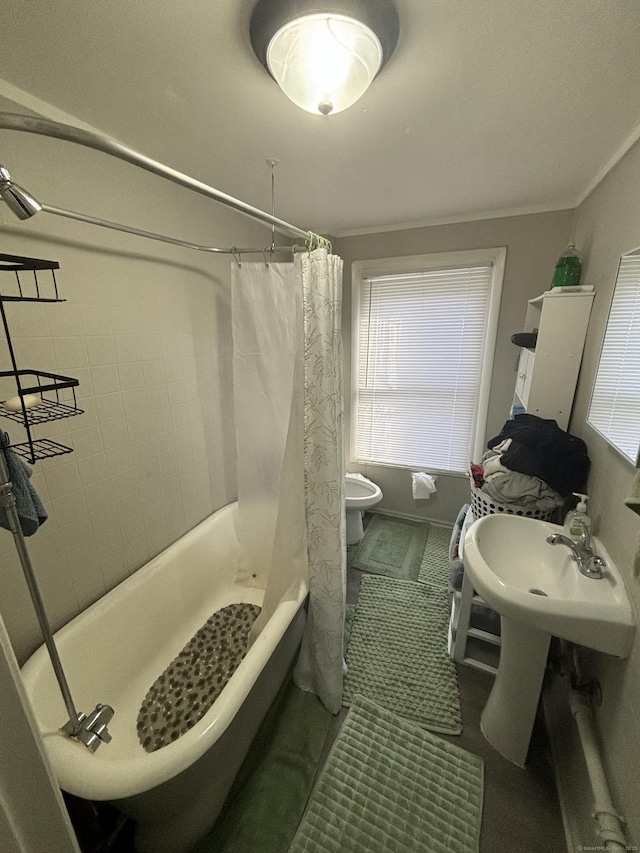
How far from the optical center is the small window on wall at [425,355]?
2.26 meters

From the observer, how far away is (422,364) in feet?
8.20

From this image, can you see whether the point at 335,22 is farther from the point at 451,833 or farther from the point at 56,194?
the point at 451,833

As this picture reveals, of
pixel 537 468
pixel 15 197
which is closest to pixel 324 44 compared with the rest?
pixel 15 197

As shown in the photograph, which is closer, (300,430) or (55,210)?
(55,210)

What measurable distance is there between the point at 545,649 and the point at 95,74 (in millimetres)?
2256

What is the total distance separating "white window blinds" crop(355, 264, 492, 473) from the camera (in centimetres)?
231

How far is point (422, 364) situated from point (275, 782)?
7.85ft

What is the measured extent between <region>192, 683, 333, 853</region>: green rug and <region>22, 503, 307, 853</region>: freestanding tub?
0.08 metres

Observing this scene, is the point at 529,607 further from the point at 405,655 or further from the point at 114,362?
the point at 114,362

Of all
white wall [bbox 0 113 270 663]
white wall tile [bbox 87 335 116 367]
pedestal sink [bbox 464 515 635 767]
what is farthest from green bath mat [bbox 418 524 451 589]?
white wall tile [bbox 87 335 116 367]

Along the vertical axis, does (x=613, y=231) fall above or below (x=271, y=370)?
above

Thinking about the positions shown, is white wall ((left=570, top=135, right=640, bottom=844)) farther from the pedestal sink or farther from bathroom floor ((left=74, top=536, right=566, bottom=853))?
bathroom floor ((left=74, top=536, right=566, bottom=853))

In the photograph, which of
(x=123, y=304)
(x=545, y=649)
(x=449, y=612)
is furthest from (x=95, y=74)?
(x=449, y=612)

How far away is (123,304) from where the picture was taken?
137 cm
